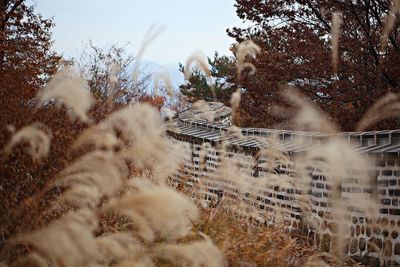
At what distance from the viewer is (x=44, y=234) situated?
2762mm

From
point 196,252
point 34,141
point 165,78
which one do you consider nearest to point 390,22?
point 165,78

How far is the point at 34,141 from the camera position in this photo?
384 centimetres

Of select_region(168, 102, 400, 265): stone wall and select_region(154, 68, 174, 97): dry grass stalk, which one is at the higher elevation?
select_region(154, 68, 174, 97): dry grass stalk

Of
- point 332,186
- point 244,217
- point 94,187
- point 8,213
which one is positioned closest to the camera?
point 94,187

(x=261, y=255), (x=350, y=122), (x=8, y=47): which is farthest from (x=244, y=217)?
(x=8, y=47)

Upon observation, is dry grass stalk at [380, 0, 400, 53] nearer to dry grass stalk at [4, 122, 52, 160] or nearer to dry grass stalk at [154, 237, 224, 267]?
dry grass stalk at [4, 122, 52, 160]

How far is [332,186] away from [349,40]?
410 centimetres

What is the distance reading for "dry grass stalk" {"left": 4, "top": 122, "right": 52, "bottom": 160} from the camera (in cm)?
358

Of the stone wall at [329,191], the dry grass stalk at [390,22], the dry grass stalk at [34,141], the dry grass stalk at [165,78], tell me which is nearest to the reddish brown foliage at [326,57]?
the dry grass stalk at [390,22]

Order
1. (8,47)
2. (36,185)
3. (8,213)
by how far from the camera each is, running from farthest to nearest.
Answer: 1. (8,47)
2. (36,185)
3. (8,213)

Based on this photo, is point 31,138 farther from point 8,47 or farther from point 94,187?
point 8,47

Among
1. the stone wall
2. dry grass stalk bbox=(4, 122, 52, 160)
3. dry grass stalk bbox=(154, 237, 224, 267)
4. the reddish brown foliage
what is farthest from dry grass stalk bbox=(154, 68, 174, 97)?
the reddish brown foliage

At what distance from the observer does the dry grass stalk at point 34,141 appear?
358cm

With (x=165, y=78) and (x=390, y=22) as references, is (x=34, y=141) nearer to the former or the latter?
(x=165, y=78)
